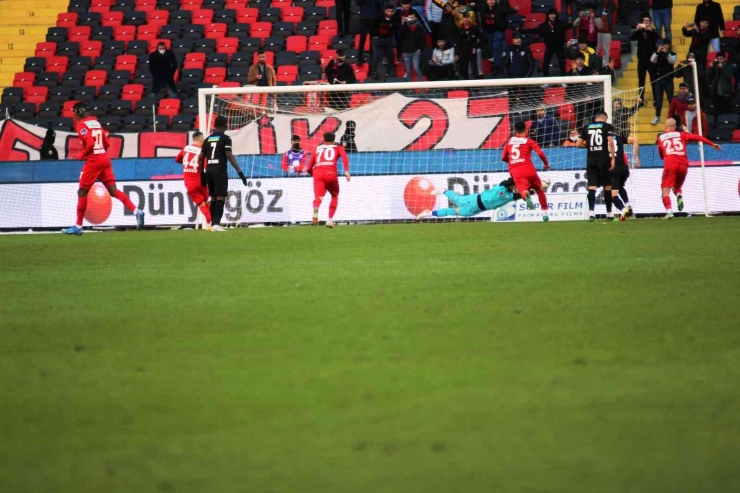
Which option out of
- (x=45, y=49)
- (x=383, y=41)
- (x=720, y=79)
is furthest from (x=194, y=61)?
(x=720, y=79)

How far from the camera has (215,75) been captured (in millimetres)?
26938

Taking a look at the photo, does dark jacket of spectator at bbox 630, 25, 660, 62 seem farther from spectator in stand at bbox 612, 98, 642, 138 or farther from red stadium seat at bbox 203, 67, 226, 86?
red stadium seat at bbox 203, 67, 226, 86

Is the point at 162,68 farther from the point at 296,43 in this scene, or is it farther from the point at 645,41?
the point at 645,41

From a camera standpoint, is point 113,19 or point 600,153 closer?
point 600,153

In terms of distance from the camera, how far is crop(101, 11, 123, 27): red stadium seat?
1172 inches

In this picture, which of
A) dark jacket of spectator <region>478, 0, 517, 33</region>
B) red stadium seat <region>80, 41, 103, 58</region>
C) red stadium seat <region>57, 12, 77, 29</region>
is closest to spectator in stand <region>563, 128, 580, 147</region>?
dark jacket of spectator <region>478, 0, 517, 33</region>

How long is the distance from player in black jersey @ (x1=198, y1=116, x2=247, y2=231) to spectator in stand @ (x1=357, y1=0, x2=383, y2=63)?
7.95 meters

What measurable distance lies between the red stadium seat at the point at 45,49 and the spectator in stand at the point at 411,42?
10.5 m

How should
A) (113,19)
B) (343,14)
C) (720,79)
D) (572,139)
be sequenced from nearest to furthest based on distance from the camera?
(572,139)
(720,79)
(343,14)
(113,19)

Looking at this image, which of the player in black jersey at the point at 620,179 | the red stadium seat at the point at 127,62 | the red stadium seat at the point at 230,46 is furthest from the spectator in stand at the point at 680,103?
the red stadium seat at the point at 127,62

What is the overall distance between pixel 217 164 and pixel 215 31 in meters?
11.2

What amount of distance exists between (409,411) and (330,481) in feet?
3.11

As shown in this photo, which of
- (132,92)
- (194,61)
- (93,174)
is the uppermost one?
(194,61)

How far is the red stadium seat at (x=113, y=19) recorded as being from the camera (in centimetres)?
2978
